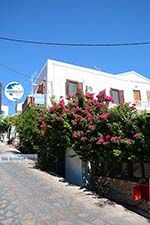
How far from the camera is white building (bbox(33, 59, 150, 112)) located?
846 inches

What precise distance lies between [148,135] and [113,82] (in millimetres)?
16031

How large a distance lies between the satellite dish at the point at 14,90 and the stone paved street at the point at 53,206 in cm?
1327

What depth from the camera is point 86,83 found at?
2314 centimetres

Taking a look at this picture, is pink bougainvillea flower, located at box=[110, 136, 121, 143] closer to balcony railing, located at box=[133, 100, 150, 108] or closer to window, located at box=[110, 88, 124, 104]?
window, located at box=[110, 88, 124, 104]

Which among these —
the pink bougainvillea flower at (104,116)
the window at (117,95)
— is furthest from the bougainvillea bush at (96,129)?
the window at (117,95)

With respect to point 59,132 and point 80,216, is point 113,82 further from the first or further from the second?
point 80,216

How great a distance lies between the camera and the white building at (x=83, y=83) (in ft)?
70.5

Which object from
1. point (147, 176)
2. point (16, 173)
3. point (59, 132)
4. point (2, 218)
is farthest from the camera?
point (16, 173)

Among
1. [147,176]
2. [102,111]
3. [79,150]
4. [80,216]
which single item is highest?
[102,111]

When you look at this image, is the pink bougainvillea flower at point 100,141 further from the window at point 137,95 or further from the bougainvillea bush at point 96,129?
the window at point 137,95

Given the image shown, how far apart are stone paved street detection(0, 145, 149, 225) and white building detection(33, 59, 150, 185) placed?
29.7 ft

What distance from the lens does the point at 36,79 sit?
83.8 feet

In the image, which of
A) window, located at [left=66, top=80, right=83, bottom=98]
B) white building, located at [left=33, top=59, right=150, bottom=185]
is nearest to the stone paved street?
white building, located at [left=33, top=59, right=150, bottom=185]

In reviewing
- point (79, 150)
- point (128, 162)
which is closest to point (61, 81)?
point (79, 150)
